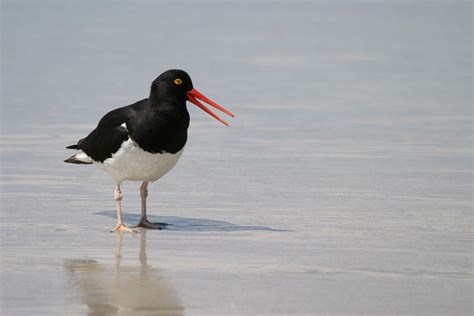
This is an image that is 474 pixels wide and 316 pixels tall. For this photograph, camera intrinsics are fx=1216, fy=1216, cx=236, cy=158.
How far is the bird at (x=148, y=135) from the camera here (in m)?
8.79

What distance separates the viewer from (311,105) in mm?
16359

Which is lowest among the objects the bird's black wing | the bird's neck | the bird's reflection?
the bird's reflection

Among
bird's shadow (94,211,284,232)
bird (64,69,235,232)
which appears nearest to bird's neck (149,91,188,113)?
bird (64,69,235,232)

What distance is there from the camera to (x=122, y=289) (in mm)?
6660

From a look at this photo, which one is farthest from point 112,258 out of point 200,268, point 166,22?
point 166,22

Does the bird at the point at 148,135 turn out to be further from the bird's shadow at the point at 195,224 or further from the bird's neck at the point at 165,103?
the bird's shadow at the point at 195,224

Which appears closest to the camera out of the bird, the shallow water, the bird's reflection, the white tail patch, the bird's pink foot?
the bird's reflection

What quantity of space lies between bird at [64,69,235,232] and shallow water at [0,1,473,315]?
0.41 metres

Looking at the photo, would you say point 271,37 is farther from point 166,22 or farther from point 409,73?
point 409,73

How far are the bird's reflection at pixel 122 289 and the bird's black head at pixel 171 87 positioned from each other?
1.66 metres

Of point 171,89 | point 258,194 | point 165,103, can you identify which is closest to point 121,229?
point 165,103

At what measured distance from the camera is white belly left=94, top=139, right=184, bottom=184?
8.80 meters

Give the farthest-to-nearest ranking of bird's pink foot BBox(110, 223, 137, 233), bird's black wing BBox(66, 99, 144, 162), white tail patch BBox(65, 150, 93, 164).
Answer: white tail patch BBox(65, 150, 93, 164)
bird's black wing BBox(66, 99, 144, 162)
bird's pink foot BBox(110, 223, 137, 233)

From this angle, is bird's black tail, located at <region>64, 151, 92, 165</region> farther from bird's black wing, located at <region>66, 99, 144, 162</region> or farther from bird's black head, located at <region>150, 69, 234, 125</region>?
bird's black head, located at <region>150, 69, 234, 125</region>
